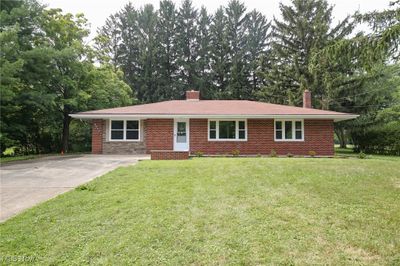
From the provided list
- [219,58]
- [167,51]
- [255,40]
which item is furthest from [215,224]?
[255,40]

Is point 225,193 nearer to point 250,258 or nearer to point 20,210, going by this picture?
point 250,258

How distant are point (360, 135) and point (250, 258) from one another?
22.8 meters

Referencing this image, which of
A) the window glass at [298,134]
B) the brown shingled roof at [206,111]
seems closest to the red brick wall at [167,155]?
the brown shingled roof at [206,111]

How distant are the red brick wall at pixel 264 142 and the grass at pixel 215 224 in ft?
29.9

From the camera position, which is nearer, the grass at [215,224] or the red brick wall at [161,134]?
the grass at [215,224]

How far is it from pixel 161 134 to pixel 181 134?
3.86ft

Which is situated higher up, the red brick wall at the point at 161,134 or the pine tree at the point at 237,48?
the pine tree at the point at 237,48

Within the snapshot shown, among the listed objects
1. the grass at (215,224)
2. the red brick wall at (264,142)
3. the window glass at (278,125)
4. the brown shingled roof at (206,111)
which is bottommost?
the grass at (215,224)

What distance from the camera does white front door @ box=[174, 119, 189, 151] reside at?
54.5 ft

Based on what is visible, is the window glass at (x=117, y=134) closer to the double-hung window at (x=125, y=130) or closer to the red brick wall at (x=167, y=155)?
the double-hung window at (x=125, y=130)

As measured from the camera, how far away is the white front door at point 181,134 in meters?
16.6

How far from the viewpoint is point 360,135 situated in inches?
893

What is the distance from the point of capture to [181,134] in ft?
54.7

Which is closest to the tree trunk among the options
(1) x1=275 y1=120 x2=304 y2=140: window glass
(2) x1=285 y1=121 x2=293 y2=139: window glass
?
(1) x1=275 y1=120 x2=304 y2=140: window glass
